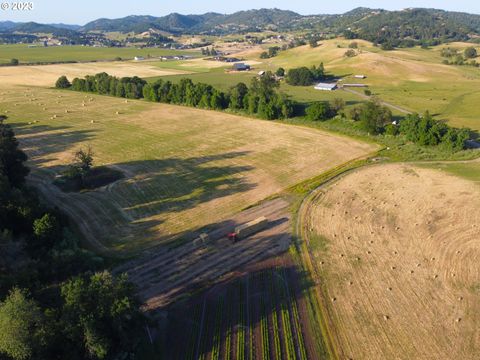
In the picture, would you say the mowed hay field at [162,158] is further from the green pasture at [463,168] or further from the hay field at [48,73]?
the hay field at [48,73]

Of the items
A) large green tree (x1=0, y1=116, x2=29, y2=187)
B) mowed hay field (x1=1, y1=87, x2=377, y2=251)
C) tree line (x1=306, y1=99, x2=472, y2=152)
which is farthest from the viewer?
tree line (x1=306, y1=99, x2=472, y2=152)

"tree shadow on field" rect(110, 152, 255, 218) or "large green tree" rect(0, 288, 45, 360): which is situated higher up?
"large green tree" rect(0, 288, 45, 360)

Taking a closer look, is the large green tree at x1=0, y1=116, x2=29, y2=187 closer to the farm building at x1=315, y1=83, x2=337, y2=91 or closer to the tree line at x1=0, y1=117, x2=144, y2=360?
the tree line at x1=0, y1=117, x2=144, y2=360

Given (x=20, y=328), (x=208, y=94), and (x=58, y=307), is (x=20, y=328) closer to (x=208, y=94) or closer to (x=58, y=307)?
(x=58, y=307)

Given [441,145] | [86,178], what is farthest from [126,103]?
[441,145]

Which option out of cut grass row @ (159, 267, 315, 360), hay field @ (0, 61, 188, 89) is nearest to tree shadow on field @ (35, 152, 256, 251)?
cut grass row @ (159, 267, 315, 360)

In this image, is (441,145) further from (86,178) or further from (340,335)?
(86,178)
